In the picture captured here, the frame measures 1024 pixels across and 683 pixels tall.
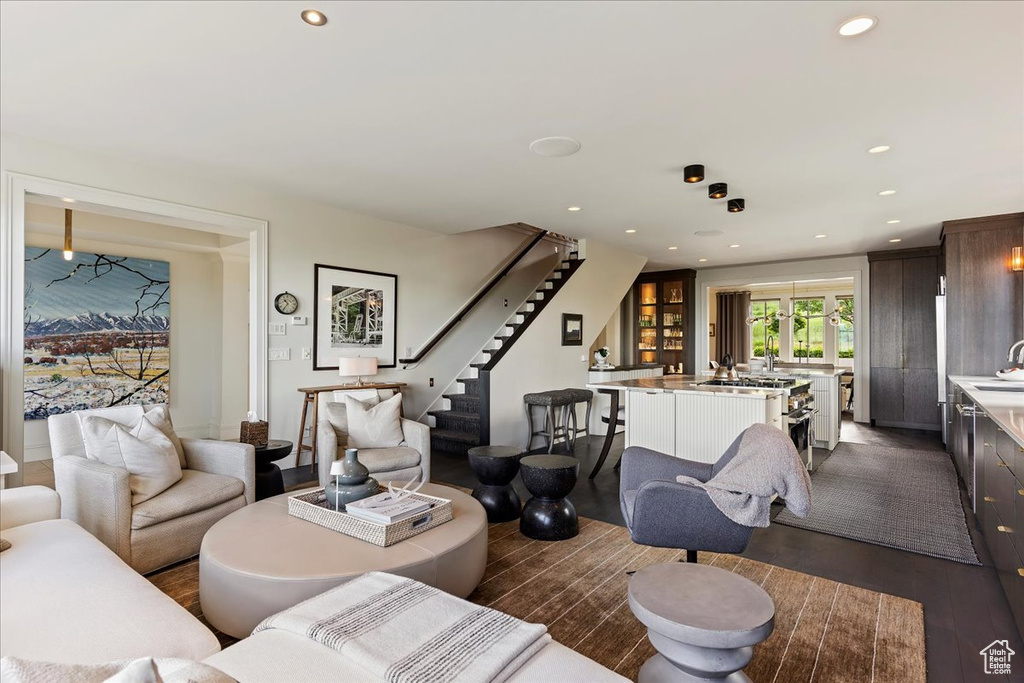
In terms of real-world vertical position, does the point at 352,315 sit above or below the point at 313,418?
above

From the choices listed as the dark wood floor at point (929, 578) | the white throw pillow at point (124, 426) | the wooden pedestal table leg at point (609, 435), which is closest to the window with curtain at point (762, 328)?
the wooden pedestal table leg at point (609, 435)

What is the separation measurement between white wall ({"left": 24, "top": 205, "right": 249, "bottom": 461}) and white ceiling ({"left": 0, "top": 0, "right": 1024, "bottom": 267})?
2.55m

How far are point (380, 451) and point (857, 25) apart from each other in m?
3.64

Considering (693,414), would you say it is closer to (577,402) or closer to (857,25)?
(577,402)

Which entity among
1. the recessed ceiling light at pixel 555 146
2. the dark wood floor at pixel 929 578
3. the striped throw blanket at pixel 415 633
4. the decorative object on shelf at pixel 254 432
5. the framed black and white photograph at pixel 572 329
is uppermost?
the recessed ceiling light at pixel 555 146

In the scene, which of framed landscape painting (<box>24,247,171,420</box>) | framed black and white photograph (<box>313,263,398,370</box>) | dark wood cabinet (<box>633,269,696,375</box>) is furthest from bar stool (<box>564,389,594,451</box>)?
framed landscape painting (<box>24,247,171,420</box>)

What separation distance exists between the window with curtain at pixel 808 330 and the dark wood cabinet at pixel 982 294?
5.40m

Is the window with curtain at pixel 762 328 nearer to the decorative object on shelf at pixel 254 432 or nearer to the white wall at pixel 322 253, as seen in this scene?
the white wall at pixel 322 253

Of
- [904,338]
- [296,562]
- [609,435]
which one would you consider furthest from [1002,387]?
[296,562]

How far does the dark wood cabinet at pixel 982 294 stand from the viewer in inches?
216

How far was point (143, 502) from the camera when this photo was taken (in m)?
2.73

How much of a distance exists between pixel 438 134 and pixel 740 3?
1.93 meters

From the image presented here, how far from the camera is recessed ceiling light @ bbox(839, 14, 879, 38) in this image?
2.13 m

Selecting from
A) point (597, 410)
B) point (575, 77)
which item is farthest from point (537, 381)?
point (575, 77)
